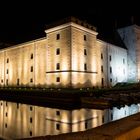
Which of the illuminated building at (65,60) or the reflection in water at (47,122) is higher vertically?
the illuminated building at (65,60)

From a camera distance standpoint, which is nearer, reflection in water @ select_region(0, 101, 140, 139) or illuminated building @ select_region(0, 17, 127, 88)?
reflection in water @ select_region(0, 101, 140, 139)

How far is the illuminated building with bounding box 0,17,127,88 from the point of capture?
121 feet

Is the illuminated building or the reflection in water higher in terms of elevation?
the illuminated building

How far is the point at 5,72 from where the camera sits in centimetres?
5394

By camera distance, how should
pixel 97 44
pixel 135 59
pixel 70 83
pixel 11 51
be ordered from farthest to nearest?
pixel 135 59 < pixel 11 51 < pixel 97 44 < pixel 70 83

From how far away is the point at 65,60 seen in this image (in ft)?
121

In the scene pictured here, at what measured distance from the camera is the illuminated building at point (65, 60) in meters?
36.7

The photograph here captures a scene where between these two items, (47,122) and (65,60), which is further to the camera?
(65,60)

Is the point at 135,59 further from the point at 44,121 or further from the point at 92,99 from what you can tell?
the point at 44,121

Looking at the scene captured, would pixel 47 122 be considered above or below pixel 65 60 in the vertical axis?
below

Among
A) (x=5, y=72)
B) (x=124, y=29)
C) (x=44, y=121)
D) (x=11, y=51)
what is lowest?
(x=44, y=121)

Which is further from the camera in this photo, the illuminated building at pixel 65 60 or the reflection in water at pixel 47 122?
the illuminated building at pixel 65 60

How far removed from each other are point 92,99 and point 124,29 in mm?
40365

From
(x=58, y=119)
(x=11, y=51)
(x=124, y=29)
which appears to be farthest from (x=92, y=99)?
(x=124, y=29)
